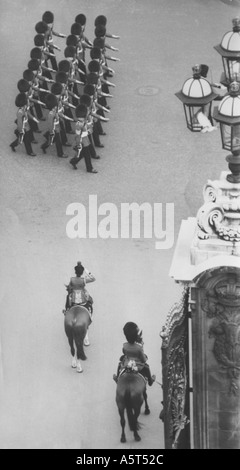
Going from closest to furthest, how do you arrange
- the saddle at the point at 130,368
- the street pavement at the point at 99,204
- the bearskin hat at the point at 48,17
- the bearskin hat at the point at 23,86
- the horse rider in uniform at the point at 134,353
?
the saddle at the point at 130,368
the horse rider in uniform at the point at 134,353
the street pavement at the point at 99,204
the bearskin hat at the point at 23,86
the bearskin hat at the point at 48,17

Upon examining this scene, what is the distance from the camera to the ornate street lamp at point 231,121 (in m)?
15.6

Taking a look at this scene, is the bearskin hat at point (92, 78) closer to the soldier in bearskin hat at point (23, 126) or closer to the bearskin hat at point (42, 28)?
the soldier in bearskin hat at point (23, 126)

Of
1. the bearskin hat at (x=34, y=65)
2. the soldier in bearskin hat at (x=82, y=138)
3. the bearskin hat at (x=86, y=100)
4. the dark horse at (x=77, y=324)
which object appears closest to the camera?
the dark horse at (x=77, y=324)

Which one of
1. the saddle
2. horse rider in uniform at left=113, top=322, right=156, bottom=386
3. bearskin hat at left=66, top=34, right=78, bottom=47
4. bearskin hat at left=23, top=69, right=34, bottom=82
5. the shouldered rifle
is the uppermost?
bearskin hat at left=66, top=34, right=78, bottom=47

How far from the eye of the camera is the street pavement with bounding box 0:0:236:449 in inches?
789

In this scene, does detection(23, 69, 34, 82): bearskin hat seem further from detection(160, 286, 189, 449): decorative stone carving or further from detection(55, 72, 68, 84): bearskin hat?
detection(160, 286, 189, 449): decorative stone carving

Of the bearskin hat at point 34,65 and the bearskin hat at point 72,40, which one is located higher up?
the bearskin hat at point 72,40

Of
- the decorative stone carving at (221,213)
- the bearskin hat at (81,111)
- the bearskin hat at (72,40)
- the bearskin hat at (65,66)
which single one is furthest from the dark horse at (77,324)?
the bearskin hat at (72,40)

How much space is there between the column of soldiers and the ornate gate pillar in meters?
9.51

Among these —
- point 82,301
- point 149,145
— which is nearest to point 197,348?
point 82,301

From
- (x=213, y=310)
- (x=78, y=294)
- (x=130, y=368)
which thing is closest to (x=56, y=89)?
(x=78, y=294)

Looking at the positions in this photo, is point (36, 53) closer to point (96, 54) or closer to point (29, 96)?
point (96, 54)

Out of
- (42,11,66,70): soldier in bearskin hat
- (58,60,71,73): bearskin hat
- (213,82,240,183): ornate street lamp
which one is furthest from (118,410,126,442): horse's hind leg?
(42,11,66,70): soldier in bearskin hat

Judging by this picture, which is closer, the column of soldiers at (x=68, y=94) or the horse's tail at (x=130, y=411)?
the horse's tail at (x=130, y=411)
